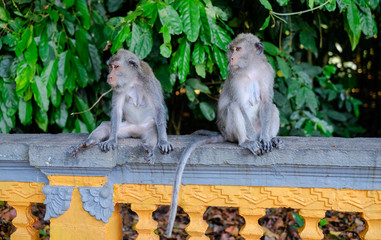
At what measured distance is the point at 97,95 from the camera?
11.3 feet

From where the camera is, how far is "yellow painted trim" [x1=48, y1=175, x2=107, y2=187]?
6.52ft

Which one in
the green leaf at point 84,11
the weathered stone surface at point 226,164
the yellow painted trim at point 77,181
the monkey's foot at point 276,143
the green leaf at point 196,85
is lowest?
the yellow painted trim at point 77,181

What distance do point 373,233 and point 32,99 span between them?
8.45ft

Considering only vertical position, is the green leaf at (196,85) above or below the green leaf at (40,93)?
above

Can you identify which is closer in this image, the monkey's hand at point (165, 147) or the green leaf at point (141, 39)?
the monkey's hand at point (165, 147)

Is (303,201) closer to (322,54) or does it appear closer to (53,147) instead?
(53,147)

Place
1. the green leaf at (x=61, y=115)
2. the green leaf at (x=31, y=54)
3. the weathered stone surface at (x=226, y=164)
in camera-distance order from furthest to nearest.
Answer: the green leaf at (x=61, y=115) < the green leaf at (x=31, y=54) < the weathered stone surface at (x=226, y=164)

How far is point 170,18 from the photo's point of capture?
2.36 meters

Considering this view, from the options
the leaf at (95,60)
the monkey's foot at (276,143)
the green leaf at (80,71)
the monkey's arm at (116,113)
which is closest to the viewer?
→ the monkey's foot at (276,143)

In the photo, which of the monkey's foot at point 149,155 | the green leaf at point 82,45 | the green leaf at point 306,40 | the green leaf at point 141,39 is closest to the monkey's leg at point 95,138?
the monkey's foot at point 149,155

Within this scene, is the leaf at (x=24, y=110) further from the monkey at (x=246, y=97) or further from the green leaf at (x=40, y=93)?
the monkey at (x=246, y=97)

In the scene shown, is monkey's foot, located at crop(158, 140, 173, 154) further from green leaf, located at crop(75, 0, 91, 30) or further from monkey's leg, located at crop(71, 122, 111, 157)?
green leaf, located at crop(75, 0, 91, 30)

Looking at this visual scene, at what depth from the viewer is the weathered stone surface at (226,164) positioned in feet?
5.84

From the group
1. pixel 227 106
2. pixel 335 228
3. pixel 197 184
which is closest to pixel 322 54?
pixel 335 228
